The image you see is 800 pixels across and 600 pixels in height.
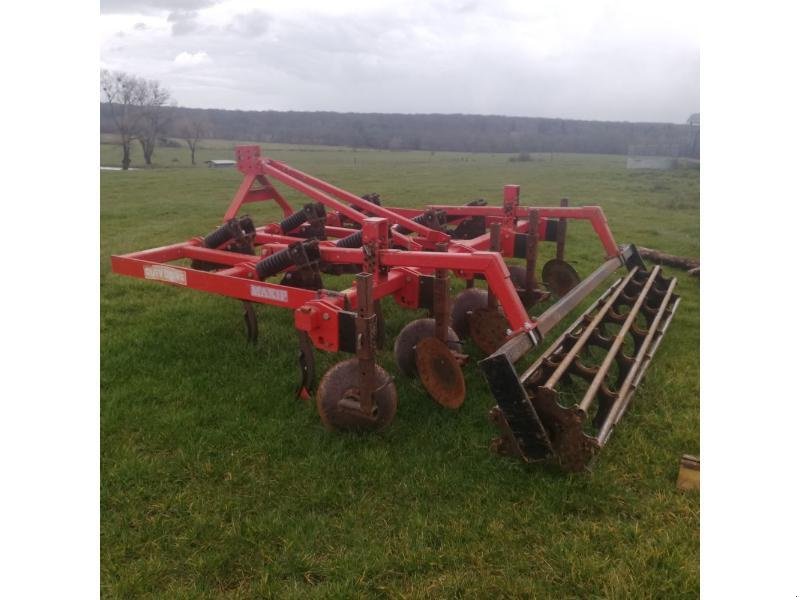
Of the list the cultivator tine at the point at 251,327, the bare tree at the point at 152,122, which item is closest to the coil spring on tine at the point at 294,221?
the cultivator tine at the point at 251,327

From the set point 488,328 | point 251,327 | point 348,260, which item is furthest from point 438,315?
point 251,327

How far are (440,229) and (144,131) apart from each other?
3697 cm

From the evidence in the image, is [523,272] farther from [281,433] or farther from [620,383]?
[281,433]

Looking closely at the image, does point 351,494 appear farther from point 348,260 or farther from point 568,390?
point 568,390

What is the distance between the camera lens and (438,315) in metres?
4.07

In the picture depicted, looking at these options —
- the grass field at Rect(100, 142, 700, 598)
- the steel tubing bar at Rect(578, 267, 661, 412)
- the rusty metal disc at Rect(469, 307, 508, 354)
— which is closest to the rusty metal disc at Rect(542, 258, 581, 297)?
the steel tubing bar at Rect(578, 267, 661, 412)

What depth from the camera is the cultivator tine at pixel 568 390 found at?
3258mm

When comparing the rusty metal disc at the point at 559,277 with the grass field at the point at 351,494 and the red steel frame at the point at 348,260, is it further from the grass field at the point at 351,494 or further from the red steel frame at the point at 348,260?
the grass field at the point at 351,494

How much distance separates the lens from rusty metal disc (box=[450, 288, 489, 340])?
5281mm

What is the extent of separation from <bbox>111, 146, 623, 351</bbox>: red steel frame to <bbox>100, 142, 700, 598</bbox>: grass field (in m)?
0.76

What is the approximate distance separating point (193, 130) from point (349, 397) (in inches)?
1595

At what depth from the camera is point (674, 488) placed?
3.32 metres

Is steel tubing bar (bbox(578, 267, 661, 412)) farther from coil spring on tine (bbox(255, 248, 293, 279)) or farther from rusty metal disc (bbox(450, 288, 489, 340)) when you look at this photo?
coil spring on tine (bbox(255, 248, 293, 279))

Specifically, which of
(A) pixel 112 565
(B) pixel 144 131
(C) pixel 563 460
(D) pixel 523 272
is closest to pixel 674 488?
(C) pixel 563 460
